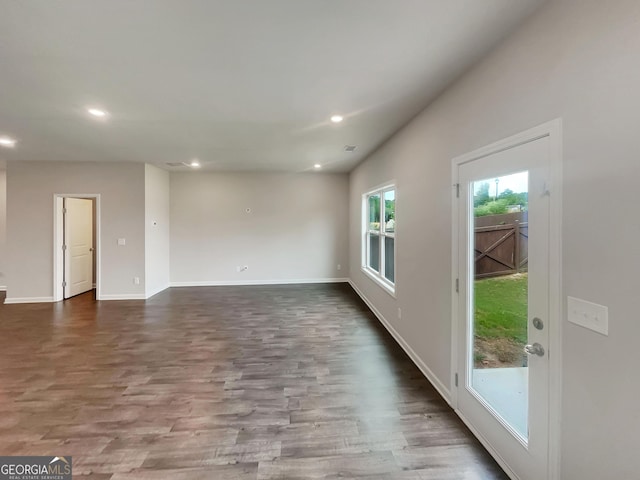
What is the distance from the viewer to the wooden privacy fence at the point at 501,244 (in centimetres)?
169

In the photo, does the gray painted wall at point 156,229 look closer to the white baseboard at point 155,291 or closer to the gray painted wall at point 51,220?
the white baseboard at point 155,291

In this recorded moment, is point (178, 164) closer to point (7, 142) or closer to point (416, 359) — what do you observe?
point (7, 142)

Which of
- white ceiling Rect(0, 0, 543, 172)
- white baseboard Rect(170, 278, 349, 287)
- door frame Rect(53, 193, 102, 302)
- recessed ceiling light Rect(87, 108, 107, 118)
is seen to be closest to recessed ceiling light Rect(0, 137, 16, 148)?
white ceiling Rect(0, 0, 543, 172)

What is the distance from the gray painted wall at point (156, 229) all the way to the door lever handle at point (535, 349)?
20.4ft

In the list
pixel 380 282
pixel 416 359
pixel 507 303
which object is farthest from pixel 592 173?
Answer: pixel 380 282

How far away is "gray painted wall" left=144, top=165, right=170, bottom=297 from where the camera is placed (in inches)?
230

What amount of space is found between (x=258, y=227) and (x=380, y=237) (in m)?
3.34

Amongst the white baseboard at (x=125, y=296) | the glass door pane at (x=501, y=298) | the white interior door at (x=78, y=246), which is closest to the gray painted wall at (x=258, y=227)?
the white baseboard at (x=125, y=296)

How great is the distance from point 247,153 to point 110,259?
3.49 metres

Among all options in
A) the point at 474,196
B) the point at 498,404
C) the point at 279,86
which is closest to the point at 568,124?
the point at 474,196

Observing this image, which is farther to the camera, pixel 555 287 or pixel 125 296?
pixel 125 296

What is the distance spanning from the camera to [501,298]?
1.91m

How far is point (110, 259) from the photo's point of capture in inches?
223

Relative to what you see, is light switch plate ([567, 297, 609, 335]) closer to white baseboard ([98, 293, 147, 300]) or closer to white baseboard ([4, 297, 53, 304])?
white baseboard ([98, 293, 147, 300])
